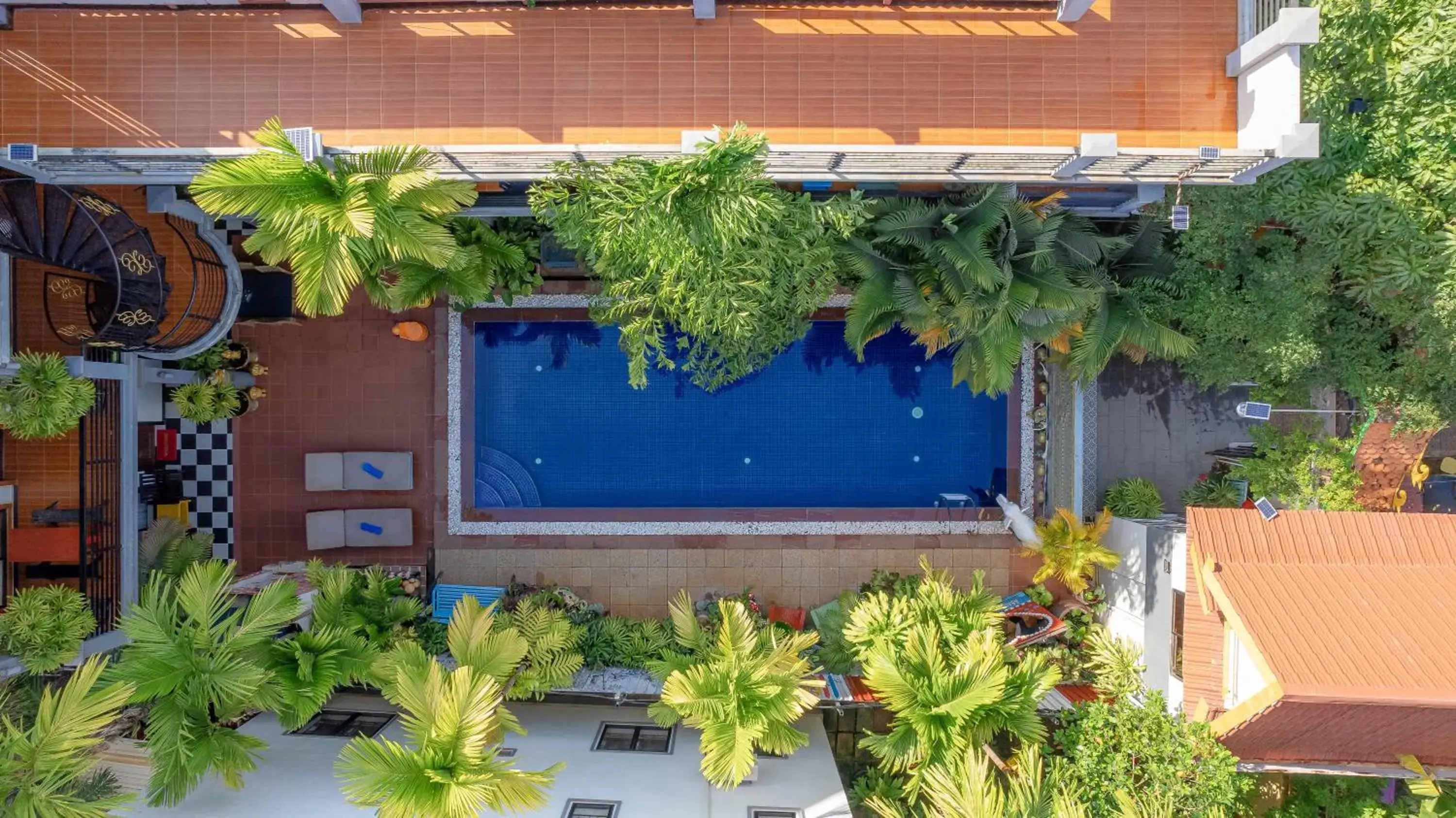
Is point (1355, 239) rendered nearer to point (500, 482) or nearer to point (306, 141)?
point (306, 141)

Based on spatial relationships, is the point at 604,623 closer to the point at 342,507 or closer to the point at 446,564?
the point at 446,564

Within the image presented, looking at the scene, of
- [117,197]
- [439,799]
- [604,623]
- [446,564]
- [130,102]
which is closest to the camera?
[439,799]

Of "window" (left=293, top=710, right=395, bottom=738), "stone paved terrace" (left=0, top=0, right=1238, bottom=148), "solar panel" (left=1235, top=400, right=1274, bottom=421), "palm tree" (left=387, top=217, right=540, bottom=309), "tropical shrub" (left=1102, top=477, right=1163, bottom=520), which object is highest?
"stone paved terrace" (left=0, top=0, right=1238, bottom=148)

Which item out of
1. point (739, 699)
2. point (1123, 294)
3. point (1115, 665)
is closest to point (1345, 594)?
point (1115, 665)

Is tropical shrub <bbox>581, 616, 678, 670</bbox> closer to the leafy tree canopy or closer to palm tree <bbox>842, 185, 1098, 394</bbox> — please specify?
palm tree <bbox>842, 185, 1098, 394</bbox>

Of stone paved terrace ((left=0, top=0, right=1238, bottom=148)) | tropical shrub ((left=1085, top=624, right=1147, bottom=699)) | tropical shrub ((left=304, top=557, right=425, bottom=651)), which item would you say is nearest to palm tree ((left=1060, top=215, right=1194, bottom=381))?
stone paved terrace ((left=0, top=0, right=1238, bottom=148))

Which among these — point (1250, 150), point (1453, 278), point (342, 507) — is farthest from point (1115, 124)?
point (342, 507)

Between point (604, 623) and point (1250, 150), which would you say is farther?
point (604, 623)
